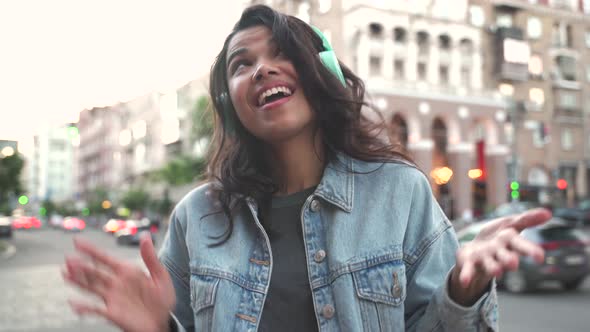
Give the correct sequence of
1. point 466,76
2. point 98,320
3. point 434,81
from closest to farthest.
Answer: point 98,320
point 434,81
point 466,76

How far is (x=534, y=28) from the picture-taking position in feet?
159

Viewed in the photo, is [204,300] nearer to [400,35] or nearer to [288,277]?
[288,277]

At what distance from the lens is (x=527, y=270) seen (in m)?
12.0

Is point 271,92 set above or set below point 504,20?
below

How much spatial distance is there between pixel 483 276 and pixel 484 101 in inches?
1727

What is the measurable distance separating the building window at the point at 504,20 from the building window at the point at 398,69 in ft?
36.3

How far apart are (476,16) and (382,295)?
4658 cm

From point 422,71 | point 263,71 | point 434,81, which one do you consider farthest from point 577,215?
point 263,71

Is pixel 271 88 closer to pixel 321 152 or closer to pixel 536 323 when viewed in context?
pixel 321 152

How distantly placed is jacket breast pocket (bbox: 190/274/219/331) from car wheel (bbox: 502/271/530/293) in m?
11.3

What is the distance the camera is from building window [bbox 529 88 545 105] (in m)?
47.7

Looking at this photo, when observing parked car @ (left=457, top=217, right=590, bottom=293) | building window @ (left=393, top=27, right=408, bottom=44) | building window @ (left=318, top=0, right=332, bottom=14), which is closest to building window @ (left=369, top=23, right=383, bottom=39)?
building window @ (left=393, top=27, right=408, bottom=44)

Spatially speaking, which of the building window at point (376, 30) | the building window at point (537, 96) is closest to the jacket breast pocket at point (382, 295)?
the building window at point (376, 30)

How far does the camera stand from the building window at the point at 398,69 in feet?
132
